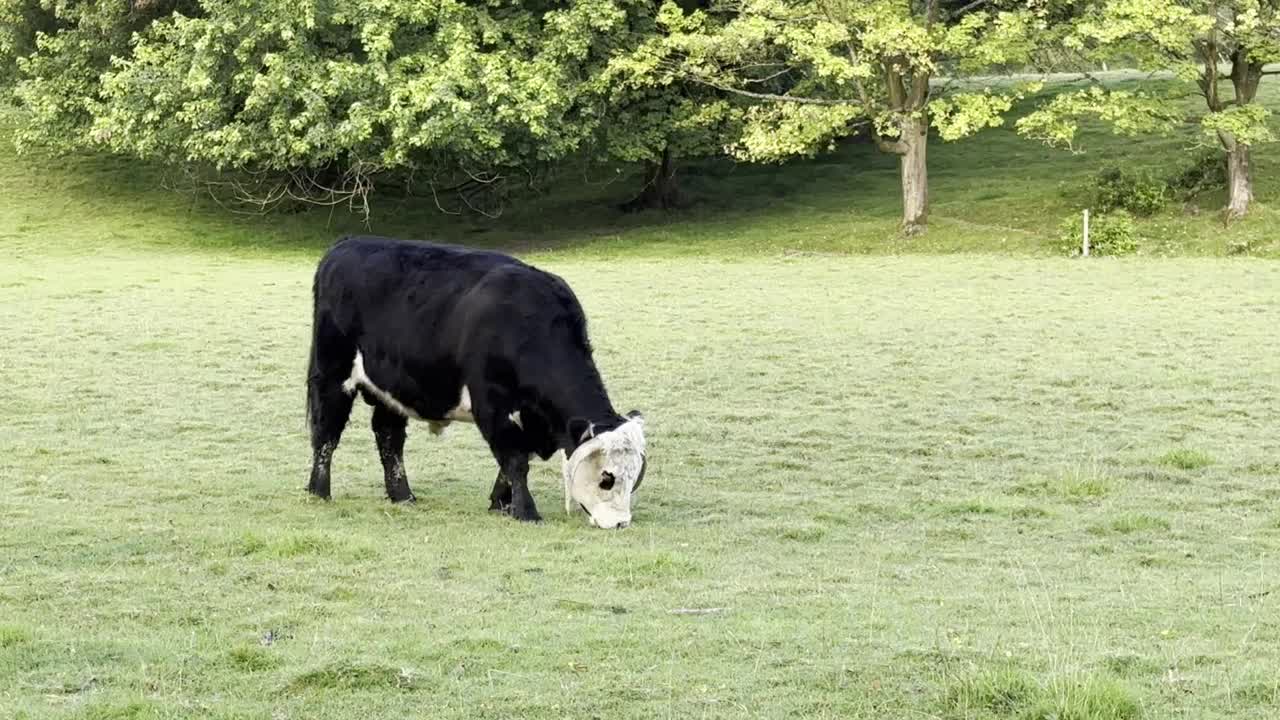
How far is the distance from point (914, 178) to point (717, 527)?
1001 inches

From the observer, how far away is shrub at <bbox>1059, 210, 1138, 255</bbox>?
31.4 m

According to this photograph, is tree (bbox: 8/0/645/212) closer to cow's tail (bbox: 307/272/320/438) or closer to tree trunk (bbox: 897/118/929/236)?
tree trunk (bbox: 897/118/929/236)

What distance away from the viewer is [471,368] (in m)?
10.6

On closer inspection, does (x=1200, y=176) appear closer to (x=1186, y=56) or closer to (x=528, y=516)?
(x=1186, y=56)

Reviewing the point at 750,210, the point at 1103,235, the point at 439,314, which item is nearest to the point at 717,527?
the point at 439,314

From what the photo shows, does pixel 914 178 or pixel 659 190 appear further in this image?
pixel 659 190

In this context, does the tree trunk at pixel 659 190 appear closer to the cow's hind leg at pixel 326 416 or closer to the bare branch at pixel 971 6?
the bare branch at pixel 971 6

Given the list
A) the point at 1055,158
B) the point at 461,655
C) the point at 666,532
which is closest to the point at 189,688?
the point at 461,655

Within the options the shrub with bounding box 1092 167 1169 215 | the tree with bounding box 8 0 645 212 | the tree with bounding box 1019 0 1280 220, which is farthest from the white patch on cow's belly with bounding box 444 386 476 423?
the shrub with bounding box 1092 167 1169 215

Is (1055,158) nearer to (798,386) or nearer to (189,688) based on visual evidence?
(798,386)

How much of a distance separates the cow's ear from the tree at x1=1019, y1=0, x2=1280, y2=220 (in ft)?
77.1

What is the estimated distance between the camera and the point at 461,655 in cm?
686

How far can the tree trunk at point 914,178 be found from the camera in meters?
34.5

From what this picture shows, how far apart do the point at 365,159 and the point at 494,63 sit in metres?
3.53
